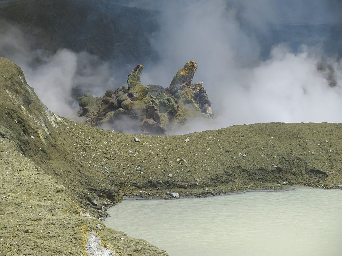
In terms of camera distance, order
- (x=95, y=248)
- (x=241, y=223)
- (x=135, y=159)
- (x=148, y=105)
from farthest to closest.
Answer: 1. (x=148, y=105)
2. (x=135, y=159)
3. (x=241, y=223)
4. (x=95, y=248)

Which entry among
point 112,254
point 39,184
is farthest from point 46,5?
point 112,254

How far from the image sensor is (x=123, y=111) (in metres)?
42.0

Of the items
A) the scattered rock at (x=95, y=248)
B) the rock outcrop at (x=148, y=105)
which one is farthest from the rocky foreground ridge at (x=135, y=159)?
the rock outcrop at (x=148, y=105)

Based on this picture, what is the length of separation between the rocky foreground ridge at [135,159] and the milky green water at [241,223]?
1.17 m

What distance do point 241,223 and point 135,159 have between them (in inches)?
286

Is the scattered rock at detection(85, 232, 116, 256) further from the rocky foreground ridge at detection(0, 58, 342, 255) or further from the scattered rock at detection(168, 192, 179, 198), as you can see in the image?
the scattered rock at detection(168, 192, 179, 198)

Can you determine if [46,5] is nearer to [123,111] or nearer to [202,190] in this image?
[123,111]

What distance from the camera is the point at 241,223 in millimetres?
18766

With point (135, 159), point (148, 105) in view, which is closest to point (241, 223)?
point (135, 159)

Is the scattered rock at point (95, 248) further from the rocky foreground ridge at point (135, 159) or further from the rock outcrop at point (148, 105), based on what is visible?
the rock outcrop at point (148, 105)

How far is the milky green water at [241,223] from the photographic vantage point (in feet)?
52.9

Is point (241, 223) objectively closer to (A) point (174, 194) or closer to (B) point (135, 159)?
(A) point (174, 194)

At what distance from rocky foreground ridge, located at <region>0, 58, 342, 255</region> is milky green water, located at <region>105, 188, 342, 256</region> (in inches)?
46.1

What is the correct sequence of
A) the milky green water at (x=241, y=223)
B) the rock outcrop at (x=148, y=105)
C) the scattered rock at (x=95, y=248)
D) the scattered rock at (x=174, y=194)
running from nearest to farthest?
the scattered rock at (x=95, y=248) → the milky green water at (x=241, y=223) → the scattered rock at (x=174, y=194) → the rock outcrop at (x=148, y=105)
